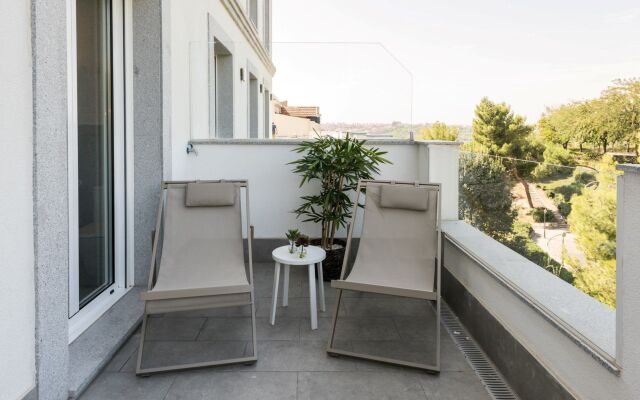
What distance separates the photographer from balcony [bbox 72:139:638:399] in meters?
2.04

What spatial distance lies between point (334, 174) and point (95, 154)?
6.95ft

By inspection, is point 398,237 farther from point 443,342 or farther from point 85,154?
point 85,154

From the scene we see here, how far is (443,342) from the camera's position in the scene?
126 inches

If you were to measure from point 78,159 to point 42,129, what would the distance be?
101 cm

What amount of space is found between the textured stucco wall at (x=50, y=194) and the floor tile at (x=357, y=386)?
1224 mm

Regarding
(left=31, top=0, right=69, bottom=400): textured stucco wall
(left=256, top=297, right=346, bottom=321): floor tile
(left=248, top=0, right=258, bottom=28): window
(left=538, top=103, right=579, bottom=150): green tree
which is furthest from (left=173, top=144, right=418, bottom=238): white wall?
(left=248, top=0, right=258, bottom=28): window

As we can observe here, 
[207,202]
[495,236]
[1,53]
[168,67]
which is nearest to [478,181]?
[495,236]

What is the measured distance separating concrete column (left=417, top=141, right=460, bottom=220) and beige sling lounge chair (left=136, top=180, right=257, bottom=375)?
182cm

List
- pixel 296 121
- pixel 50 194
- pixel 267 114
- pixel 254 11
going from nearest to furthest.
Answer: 1. pixel 50 194
2. pixel 296 121
3. pixel 267 114
4. pixel 254 11

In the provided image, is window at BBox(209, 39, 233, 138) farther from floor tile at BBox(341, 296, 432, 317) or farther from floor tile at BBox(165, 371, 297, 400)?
floor tile at BBox(165, 371, 297, 400)

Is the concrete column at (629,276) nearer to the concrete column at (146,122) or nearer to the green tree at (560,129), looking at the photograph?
the green tree at (560,129)

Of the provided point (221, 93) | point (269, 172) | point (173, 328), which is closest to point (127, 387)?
point (173, 328)

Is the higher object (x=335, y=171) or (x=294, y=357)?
(x=335, y=171)

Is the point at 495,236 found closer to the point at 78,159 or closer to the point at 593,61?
the point at 78,159
